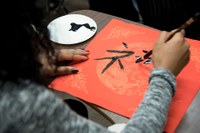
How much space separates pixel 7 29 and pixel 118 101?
431 millimetres

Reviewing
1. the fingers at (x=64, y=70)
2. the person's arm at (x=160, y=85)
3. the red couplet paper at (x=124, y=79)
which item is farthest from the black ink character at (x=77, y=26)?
the person's arm at (x=160, y=85)

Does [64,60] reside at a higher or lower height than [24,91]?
lower

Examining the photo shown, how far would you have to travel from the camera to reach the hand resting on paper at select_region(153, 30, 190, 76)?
2.70 ft

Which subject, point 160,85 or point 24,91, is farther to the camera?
point 160,85

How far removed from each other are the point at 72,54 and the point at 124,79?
0.20m

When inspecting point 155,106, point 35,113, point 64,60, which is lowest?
point 64,60

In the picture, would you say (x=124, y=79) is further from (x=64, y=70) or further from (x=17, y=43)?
(x=17, y=43)

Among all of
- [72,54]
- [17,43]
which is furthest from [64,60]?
[17,43]

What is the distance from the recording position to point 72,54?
3.31 ft

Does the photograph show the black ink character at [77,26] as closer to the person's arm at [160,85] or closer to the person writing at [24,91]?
the person's arm at [160,85]

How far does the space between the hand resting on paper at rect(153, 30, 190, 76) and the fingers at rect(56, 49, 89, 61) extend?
0.83 ft

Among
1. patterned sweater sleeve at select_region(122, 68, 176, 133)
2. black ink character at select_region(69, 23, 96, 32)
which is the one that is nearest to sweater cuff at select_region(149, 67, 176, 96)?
patterned sweater sleeve at select_region(122, 68, 176, 133)

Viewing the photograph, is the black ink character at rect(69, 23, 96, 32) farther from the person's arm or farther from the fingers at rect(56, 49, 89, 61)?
the person's arm

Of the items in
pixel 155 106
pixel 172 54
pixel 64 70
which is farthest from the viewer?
pixel 64 70
